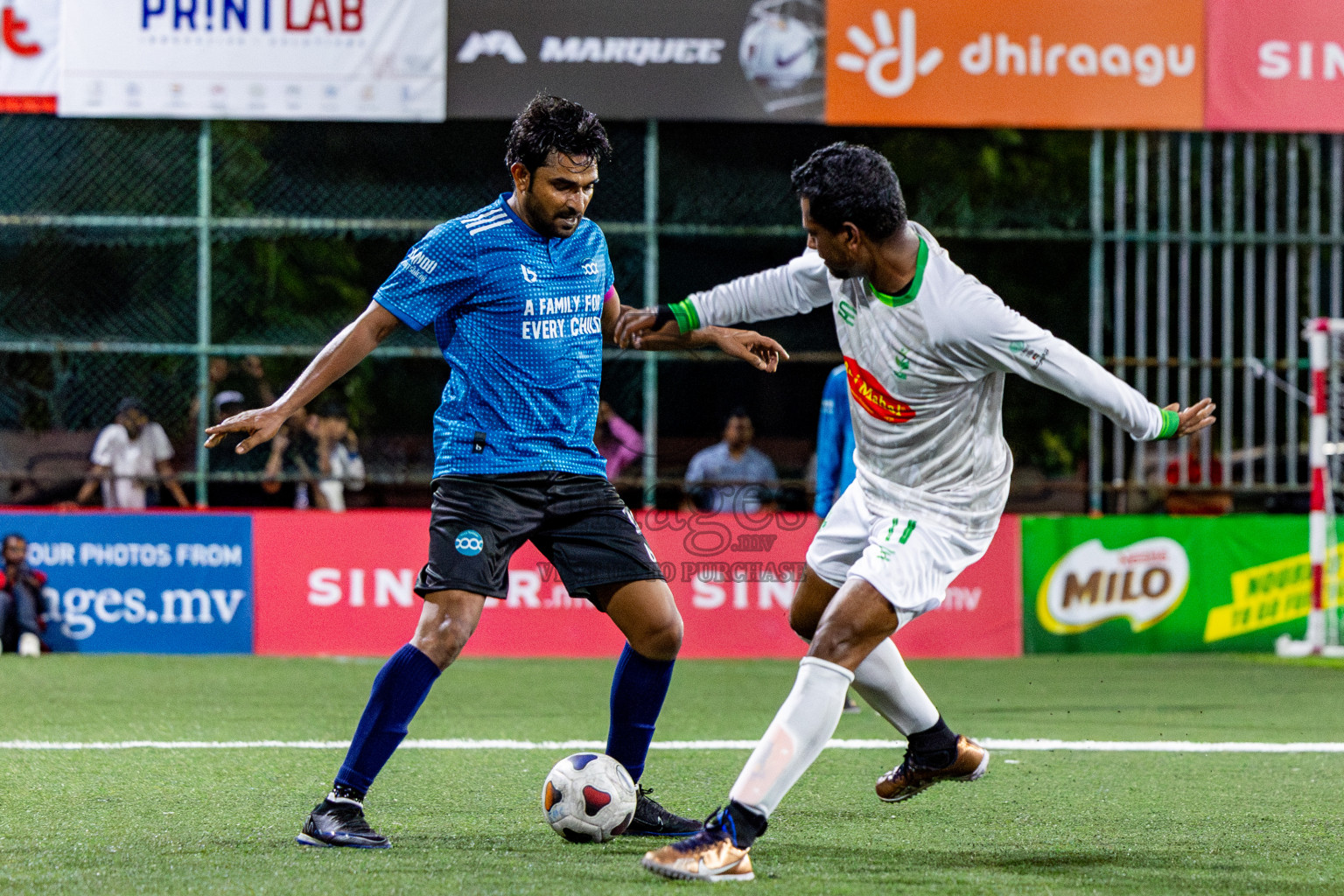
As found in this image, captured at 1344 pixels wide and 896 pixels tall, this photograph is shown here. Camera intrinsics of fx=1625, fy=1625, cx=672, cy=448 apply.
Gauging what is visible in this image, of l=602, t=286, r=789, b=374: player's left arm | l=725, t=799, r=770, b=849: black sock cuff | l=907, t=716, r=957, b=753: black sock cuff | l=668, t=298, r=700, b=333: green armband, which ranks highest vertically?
l=668, t=298, r=700, b=333: green armband

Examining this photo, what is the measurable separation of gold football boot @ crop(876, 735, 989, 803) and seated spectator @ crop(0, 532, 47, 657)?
8374 millimetres

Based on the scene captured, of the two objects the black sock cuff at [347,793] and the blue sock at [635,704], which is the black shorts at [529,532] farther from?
the black sock cuff at [347,793]

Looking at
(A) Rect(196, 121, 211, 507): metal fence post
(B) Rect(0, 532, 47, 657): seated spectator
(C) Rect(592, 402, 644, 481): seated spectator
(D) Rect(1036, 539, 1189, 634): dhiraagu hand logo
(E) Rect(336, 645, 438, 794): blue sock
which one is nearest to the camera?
(E) Rect(336, 645, 438, 794): blue sock

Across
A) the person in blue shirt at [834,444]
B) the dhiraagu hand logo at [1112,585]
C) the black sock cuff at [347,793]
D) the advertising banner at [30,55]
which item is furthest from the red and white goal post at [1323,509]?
the advertising banner at [30,55]

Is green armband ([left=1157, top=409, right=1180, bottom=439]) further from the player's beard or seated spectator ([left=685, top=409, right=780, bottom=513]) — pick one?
seated spectator ([left=685, top=409, right=780, bottom=513])

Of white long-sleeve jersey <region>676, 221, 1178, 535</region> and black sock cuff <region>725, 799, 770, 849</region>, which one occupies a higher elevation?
white long-sleeve jersey <region>676, 221, 1178, 535</region>

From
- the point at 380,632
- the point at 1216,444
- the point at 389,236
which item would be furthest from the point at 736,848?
the point at 1216,444

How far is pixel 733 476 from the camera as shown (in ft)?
41.8

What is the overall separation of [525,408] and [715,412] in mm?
8544

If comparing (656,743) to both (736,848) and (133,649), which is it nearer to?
(736,848)

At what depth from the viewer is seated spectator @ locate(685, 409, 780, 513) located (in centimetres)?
1264

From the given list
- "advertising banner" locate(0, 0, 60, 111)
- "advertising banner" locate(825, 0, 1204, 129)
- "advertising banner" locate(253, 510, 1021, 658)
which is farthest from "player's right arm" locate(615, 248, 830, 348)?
"advertising banner" locate(0, 0, 60, 111)

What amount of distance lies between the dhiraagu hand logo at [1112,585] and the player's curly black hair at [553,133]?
8.35 metres

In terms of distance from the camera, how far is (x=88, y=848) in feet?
15.4
